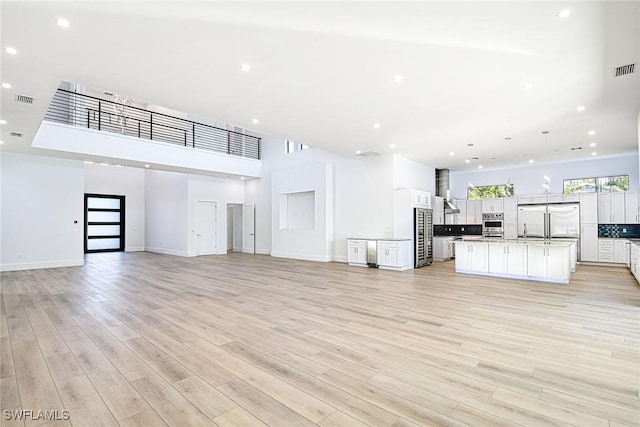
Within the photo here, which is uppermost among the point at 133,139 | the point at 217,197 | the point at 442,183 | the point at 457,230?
the point at 133,139

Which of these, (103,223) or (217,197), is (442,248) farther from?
(103,223)

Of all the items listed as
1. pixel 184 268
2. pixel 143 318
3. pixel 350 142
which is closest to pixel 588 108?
pixel 350 142

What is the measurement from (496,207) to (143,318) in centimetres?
1119

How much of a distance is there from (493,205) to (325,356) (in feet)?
34.1

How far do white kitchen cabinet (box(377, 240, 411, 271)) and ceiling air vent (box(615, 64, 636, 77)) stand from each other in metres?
5.42

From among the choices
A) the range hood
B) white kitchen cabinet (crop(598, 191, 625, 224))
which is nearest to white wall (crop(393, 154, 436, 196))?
the range hood

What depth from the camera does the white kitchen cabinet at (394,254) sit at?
8586 millimetres

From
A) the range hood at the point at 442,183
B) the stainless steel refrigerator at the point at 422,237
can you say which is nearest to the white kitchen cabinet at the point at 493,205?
the range hood at the point at 442,183

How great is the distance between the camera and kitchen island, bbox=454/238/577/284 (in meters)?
6.60

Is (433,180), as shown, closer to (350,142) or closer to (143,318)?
(350,142)

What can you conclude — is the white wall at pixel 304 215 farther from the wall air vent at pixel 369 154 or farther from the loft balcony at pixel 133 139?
the loft balcony at pixel 133 139

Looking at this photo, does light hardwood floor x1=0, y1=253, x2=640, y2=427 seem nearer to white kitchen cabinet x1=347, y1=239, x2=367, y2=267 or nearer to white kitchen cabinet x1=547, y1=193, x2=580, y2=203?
white kitchen cabinet x1=347, y1=239, x2=367, y2=267

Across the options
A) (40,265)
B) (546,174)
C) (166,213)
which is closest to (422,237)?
(546,174)

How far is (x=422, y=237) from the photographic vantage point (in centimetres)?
966
